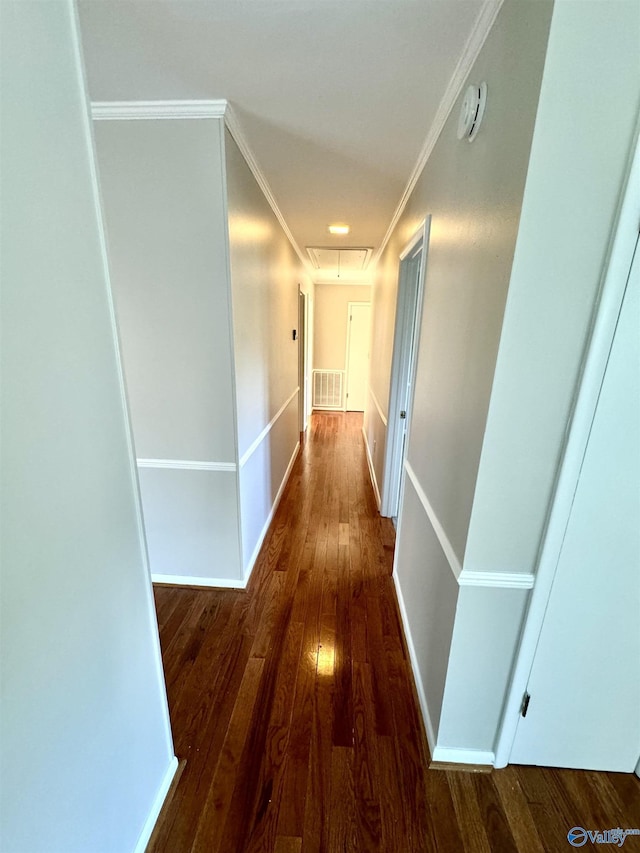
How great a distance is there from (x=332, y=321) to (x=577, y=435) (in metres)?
6.01

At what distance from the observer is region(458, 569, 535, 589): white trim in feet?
3.53

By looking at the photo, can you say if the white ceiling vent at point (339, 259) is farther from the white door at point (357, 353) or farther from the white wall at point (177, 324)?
the white wall at point (177, 324)

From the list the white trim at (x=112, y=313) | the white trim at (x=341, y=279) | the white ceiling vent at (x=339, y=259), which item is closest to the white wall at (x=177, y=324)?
the white trim at (x=112, y=313)

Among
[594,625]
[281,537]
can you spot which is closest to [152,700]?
[594,625]

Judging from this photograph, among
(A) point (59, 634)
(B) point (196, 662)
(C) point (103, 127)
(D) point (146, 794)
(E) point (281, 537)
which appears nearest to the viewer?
(A) point (59, 634)

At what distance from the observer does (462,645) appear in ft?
3.81

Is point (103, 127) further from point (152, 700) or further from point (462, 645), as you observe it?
point (462, 645)

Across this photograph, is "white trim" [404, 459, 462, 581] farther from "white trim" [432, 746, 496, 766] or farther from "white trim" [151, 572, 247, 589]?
"white trim" [151, 572, 247, 589]

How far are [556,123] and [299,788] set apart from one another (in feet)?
6.70

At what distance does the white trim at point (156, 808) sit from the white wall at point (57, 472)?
17cm

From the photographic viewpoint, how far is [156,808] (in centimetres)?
113

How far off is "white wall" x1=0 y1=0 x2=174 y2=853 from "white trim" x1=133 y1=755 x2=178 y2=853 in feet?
0.55

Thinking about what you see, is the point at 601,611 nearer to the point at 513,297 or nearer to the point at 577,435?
the point at 577,435

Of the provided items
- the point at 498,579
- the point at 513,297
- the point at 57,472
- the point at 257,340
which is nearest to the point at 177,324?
the point at 257,340
